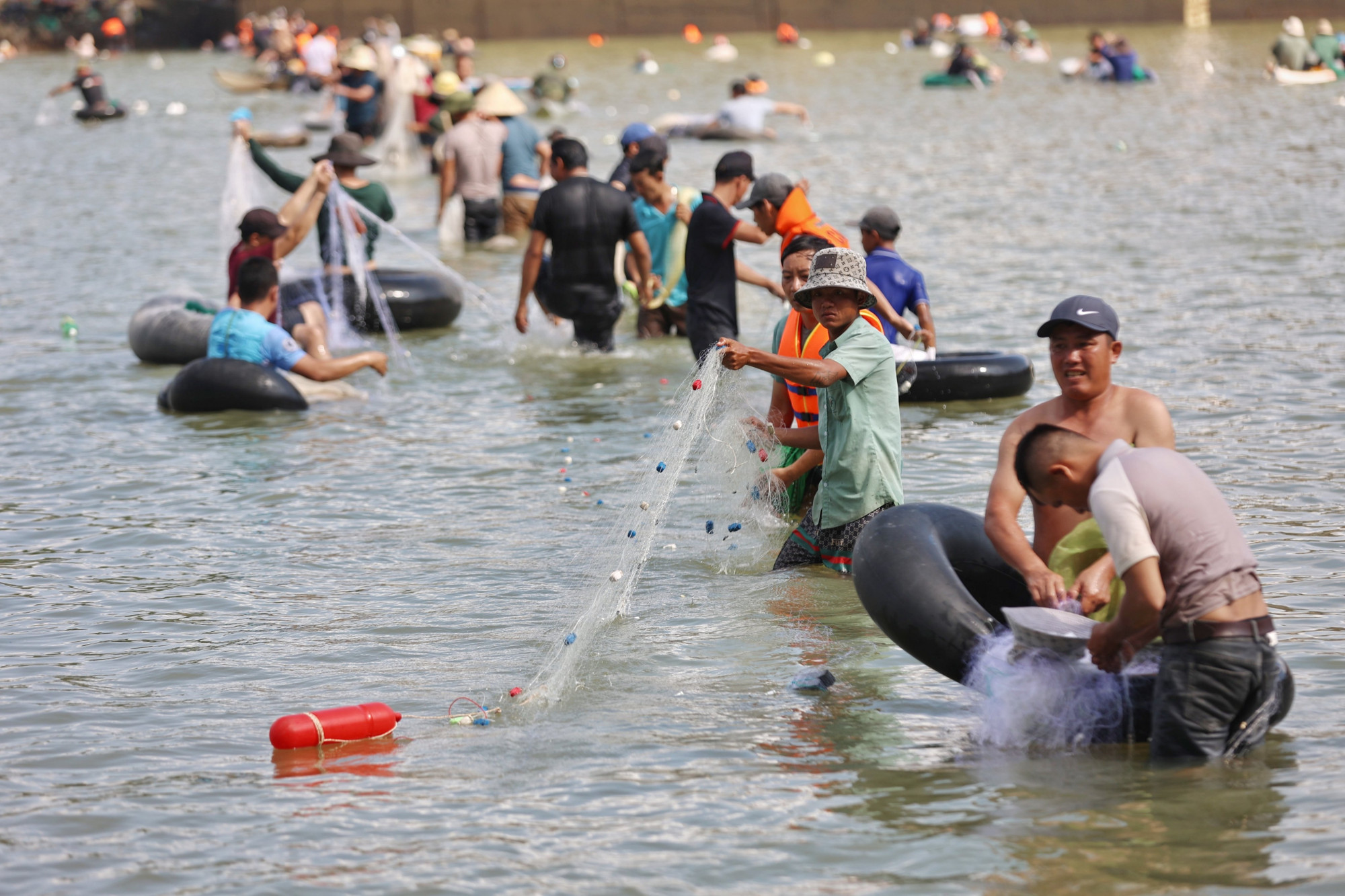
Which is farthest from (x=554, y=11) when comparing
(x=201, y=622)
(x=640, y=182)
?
(x=201, y=622)

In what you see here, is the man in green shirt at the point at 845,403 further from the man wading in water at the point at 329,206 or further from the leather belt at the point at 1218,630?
the man wading in water at the point at 329,206

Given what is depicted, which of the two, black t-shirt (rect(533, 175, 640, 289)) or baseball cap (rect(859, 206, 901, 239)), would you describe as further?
black t-shirt (rect(533, 175, 640, 289))

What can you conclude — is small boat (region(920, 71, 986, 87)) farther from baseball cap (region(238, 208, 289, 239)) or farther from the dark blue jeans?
the dark blue jeans

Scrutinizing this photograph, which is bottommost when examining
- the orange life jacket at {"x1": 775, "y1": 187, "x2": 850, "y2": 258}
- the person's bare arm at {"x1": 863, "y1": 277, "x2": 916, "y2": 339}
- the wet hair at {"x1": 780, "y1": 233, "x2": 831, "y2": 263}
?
the person's bare arm at {"x1": 863, "y1": 277, "x2": 916, "y2": 339}

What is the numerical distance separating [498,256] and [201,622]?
490 inches

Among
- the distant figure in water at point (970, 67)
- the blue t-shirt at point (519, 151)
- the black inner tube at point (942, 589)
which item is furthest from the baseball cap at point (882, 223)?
the distant figure in water at point (970, 67)

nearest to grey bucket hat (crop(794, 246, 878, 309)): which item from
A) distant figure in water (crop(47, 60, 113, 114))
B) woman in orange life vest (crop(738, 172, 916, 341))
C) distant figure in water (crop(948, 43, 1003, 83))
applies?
woman in orange life vest (crop(738, 172, 916, 341))

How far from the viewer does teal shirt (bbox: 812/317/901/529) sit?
7.05 metres

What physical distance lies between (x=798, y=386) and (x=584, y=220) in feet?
16.7

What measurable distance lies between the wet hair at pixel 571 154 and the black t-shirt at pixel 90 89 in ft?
98.9

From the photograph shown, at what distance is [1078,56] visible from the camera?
46.0 metres

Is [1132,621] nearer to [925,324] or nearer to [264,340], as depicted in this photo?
[925,324]

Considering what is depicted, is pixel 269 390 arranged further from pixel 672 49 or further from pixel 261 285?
pixel 672 49

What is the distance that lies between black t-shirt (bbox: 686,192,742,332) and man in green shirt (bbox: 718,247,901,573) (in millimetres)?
2836
